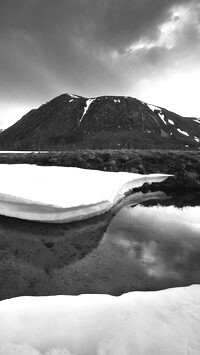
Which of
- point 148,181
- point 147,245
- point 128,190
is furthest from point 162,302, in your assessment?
point 148,181

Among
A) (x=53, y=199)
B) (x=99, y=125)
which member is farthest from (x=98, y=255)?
(x=99, y=125)

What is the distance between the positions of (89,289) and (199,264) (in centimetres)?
342

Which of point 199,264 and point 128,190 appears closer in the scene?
point 199,264

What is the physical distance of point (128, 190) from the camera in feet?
52.9

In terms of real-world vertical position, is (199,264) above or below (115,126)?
below

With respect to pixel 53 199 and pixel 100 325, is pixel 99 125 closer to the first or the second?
pixel 53 199

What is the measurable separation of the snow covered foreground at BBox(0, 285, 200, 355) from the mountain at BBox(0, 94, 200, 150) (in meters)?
83.3

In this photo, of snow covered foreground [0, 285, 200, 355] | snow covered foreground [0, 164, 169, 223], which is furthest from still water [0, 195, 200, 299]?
snow covered foreground [0, 285, 200, 355]

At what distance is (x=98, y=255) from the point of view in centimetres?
728

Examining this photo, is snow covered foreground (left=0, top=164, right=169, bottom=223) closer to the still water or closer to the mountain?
the still water

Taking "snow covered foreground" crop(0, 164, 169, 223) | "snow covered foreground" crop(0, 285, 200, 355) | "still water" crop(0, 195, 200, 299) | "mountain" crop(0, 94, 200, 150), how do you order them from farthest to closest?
"mountain" crop(0, 94, 200, 150)
"snow covered foreground" crop(0, 164, 169, 223)
"still water" crop(0, 195, 200, 299)
"snow covered foreground" crop(0, 285, 200, 355)

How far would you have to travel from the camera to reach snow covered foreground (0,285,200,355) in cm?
312

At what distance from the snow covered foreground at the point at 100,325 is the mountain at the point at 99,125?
3279 inches

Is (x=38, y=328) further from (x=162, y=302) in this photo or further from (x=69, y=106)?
(x=69, y=106)
